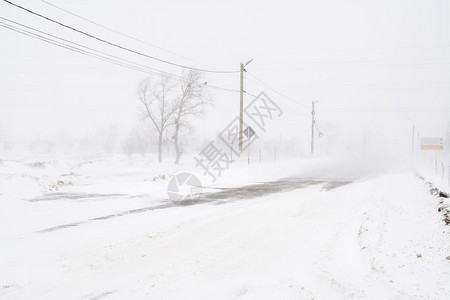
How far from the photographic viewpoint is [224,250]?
5508mm

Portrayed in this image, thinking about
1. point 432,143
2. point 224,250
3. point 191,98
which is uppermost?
point 191,98

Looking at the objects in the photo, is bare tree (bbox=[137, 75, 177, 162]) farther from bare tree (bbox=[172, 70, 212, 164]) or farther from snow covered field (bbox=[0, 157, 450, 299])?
snow covered field (bbox=[0, 157, 450, 299])

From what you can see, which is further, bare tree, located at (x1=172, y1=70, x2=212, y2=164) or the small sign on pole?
the small sign on pole

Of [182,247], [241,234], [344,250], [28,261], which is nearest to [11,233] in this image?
[28,261]

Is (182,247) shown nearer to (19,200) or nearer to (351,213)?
(351,213)

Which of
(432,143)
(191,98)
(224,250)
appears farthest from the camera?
(432,143)

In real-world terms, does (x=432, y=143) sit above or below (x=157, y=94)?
below

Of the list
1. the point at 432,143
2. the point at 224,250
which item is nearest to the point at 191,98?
the point at 224,250

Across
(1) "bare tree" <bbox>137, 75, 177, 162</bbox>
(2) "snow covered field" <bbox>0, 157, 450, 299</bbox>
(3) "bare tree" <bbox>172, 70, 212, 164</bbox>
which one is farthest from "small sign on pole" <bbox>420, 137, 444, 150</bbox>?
(2) "snow covered field" <bbox>0, 157, 450, 299</bbox>

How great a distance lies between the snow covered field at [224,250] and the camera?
12.7ft

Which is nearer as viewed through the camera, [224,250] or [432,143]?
[224,250]

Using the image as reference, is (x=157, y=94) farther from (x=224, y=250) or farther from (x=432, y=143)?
(x=432, y=143)

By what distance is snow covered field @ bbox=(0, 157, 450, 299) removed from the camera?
387 centimetres

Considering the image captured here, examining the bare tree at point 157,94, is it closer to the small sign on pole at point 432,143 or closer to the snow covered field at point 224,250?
the snow covered field at point 224,250
